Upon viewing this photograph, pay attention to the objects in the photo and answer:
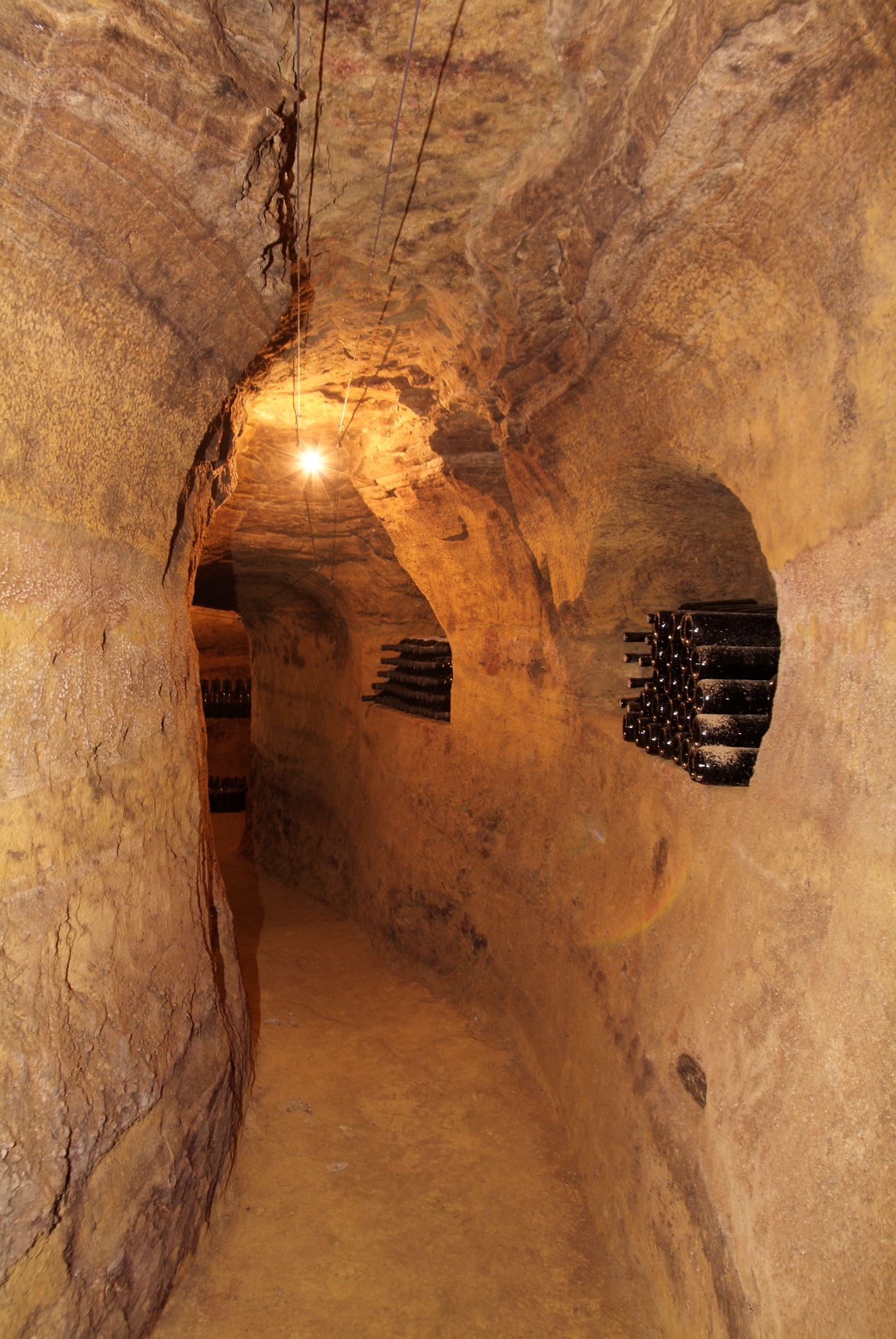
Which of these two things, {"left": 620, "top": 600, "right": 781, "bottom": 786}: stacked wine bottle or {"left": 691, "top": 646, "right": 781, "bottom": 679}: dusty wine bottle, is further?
{"left": 691, "top": 646, "right": 781, "bottom": 679}: dusty wine bottle

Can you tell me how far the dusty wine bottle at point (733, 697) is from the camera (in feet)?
9.55

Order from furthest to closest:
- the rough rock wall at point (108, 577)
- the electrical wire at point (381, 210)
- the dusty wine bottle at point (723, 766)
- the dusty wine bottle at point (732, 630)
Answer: the dusty wine bottle at point (732, 630)
the dusty wine bottle at point (723, 766)
the electrical wire at point (381, 210)
the rough rock wall at point (108, 577)

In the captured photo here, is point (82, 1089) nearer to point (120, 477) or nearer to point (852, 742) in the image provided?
point (120, 477)

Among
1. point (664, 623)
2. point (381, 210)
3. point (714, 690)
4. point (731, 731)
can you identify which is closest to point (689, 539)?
point (664, 623)

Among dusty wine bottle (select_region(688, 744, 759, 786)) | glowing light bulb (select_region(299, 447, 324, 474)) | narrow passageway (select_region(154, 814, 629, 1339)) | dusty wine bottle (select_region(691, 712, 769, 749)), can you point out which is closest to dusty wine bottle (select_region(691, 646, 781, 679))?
dusty wine bottle (select_region(691, 712, 769, 749))

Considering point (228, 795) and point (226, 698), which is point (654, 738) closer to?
point (228, 795)

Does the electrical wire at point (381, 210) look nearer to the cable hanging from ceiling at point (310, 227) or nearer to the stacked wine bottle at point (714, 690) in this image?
the cable hanging from ceiling at point (310, 227)

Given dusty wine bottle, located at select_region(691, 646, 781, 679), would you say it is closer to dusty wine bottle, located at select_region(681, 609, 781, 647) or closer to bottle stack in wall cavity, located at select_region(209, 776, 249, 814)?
dusty wine bottle, located at select_region(681, 609, 781, 647)

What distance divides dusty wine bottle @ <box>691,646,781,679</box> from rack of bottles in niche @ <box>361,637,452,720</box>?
10.8ft

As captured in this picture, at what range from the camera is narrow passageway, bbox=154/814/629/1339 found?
9.68ft

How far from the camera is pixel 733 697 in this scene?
115 inches

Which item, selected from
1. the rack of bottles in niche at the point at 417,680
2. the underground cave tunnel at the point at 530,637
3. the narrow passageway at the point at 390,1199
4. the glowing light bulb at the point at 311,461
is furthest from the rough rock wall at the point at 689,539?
the rack of bottles in niche at the point at 417,680

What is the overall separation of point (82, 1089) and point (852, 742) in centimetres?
235

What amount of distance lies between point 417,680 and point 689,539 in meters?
3.08
